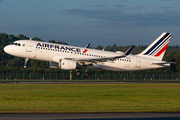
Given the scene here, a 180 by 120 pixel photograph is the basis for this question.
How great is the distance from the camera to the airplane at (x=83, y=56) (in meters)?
52.5

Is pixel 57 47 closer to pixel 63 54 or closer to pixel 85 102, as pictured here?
pixel 63 54

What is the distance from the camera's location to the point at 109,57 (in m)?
54.0

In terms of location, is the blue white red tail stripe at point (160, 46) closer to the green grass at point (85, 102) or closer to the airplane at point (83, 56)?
the airplane at point (83, 56)

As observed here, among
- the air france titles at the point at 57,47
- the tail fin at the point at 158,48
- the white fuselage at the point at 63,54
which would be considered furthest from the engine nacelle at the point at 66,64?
the tail fin at the point at 158,48

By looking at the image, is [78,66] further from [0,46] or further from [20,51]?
[0,46]

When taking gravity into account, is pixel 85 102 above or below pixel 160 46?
below

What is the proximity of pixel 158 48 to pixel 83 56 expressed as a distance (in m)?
17.0

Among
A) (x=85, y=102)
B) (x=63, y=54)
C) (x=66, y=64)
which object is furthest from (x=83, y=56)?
(x=85, y=102)

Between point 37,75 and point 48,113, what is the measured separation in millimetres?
59383

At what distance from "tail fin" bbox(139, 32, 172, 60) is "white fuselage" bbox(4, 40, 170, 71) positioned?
181cm

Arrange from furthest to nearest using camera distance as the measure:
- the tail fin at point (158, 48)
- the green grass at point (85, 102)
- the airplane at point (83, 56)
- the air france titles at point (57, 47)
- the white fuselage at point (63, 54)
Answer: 1. the tail fin at point (158, 48)
2. the air france titles at point (57, 47)
3. the airplane at point (83, 56)
4. the white fuselage at point (63, 54)
5. the green grass at point (85, 102)

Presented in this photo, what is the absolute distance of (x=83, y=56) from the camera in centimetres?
5597

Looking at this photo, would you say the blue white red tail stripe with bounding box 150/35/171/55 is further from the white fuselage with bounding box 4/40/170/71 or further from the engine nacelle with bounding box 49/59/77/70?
the engine nacelle with bounding box 49/59/77/70

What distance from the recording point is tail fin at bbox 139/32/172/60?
6262 cm
